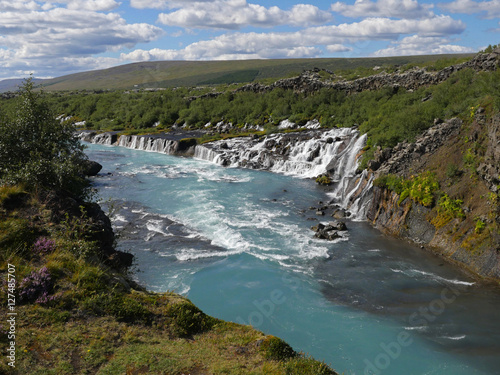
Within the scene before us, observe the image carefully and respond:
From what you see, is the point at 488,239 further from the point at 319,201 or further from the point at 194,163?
the point at 194,163

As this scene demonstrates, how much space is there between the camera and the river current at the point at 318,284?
14.7 metres

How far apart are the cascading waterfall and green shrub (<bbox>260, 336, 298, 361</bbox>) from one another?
815 inches

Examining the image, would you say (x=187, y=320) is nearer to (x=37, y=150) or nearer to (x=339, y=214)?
(x=37, y=150)

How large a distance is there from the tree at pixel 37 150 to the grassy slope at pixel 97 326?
1786 millimetres

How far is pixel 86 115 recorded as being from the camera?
10069 centimetres

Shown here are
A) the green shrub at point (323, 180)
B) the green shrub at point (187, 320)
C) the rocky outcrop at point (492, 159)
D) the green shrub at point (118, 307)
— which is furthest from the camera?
the green shrub at point (323, 180)

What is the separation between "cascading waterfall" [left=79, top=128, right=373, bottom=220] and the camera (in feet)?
106

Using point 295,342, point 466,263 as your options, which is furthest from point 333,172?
point 295,342

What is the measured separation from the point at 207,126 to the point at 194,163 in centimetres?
2395

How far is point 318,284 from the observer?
64.3 ft

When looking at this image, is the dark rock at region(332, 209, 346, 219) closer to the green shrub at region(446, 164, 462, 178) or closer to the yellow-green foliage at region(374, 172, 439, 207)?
the yellow-green foliage at region(374, 172, 439, 207)

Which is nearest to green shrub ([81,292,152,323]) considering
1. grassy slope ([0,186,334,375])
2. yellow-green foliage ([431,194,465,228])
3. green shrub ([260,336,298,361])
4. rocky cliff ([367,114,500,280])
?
grassy slope ([0,186,334,375])

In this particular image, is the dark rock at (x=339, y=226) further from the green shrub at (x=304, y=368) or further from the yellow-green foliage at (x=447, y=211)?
the green shrub at (x=304, y=368)

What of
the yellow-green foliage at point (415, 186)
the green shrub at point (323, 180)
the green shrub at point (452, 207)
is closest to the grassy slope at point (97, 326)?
the green shrub at point (452, 207)
